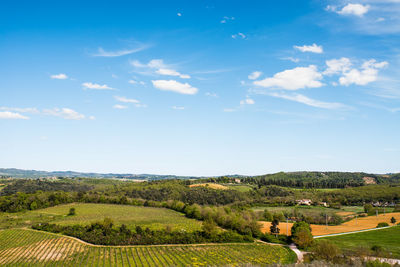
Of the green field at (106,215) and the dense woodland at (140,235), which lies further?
the green field at (106,215)

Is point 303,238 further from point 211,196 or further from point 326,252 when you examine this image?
point 211,196

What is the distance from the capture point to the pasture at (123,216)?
89000 mm

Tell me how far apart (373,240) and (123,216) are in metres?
78.7

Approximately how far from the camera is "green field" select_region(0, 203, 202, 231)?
3504 inches

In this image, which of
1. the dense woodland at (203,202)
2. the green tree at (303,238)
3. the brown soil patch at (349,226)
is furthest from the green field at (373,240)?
the dense woodland at (203,202)

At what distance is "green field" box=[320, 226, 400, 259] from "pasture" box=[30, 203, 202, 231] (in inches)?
1541

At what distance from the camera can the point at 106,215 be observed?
104875mm

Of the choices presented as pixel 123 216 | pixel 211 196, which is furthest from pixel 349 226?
pixel 123 216

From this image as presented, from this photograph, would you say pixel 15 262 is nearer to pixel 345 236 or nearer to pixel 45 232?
pixel 45 232

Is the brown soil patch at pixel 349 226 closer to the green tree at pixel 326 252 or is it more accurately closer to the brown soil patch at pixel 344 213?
the brown soil patch at pixel 344 213

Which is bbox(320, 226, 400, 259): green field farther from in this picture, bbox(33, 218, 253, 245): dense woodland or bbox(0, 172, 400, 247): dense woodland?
bbox(33, 218, 253, 245): dense woodland

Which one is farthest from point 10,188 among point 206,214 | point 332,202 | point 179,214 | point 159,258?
point 332,202

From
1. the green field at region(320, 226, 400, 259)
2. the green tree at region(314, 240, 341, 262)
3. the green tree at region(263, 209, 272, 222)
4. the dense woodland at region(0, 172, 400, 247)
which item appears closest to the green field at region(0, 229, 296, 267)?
the dense woodland at region(0, 172, 400, 247)

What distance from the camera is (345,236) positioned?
71.8 m
